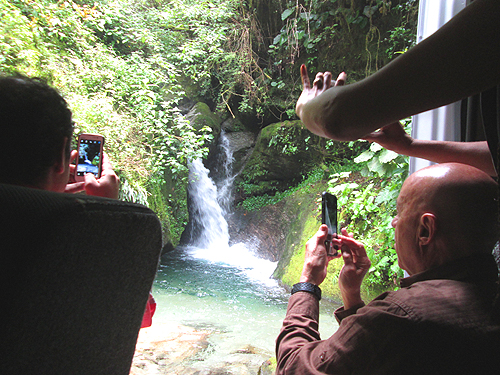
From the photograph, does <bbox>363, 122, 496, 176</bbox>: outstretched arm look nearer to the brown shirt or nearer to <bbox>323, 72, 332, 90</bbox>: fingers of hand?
<bbox>323, 72, 332, 90</bbox>: fingers of hand

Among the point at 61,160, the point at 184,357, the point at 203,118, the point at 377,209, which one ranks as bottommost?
the point at 184,357

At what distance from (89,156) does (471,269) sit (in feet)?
4.59

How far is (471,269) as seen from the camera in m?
0.77

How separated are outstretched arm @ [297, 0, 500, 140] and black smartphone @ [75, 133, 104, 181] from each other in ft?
3.34

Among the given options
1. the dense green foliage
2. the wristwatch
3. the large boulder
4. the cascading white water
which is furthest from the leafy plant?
the cascading white water

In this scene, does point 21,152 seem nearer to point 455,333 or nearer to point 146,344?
point 455,333

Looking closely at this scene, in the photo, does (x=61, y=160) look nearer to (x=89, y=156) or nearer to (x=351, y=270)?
(x=89, y=156)

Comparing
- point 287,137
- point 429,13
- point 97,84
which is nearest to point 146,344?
point 429,13

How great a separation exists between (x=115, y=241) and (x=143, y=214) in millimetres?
61

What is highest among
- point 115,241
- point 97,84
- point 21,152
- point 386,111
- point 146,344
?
point 97,84

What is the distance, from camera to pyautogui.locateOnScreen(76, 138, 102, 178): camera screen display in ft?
4.51

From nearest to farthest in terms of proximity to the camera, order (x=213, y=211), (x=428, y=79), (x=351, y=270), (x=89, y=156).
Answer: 1. (x=428, y=79)
2. (x=351, y=270)
3. (x=89, y=156)
4. (x=213, y=211)

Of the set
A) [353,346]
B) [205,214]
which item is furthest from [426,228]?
[205,214]

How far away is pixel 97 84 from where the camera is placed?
539cm
